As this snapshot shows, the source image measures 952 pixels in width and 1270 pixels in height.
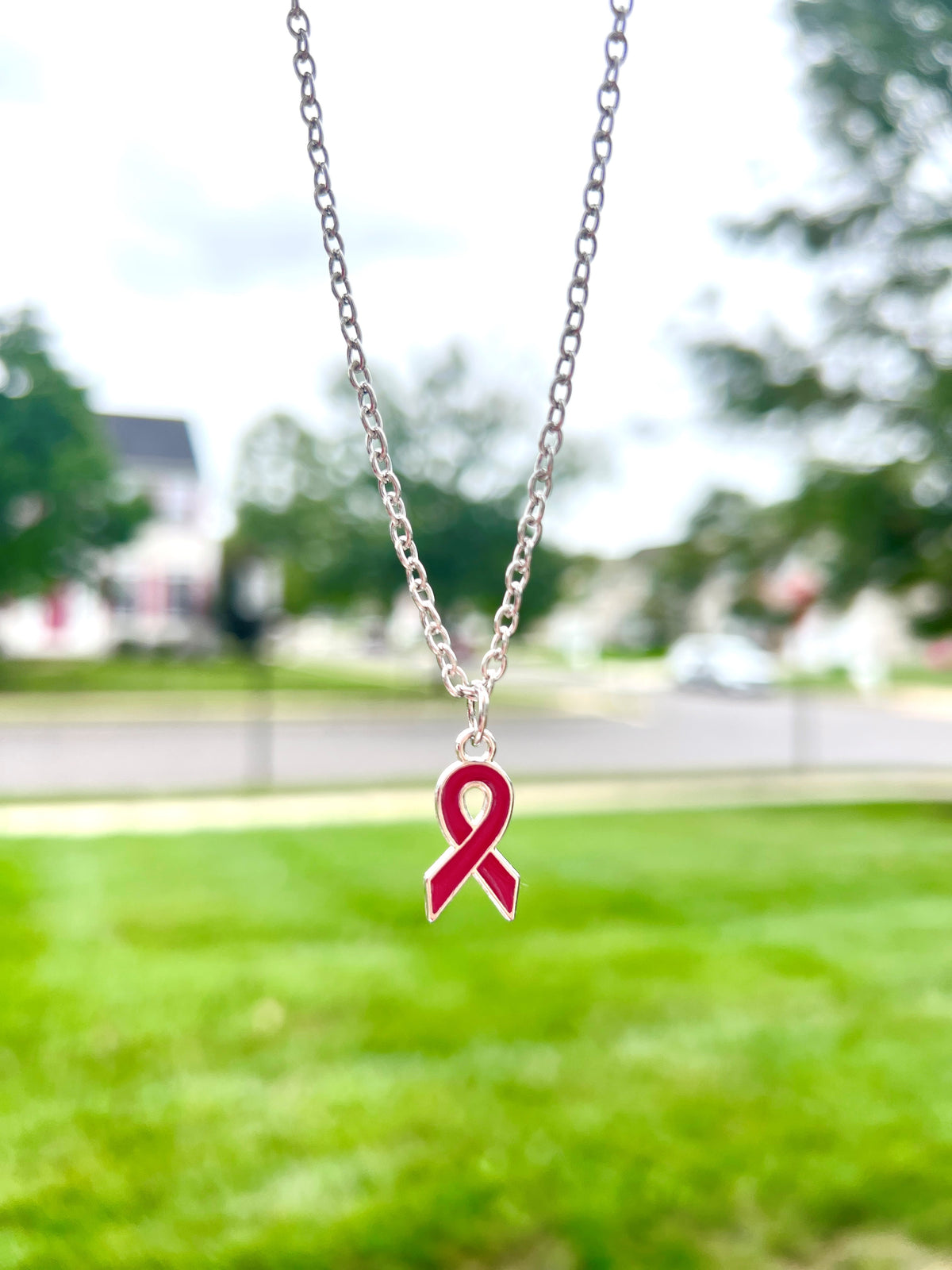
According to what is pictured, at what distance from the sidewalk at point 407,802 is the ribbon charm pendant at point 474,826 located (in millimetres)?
7438

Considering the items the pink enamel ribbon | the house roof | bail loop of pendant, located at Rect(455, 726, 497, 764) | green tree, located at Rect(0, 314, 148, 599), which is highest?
the house roof

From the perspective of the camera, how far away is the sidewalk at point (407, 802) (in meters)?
9.00

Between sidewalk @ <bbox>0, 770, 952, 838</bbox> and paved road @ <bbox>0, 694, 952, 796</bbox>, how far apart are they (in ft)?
2.67

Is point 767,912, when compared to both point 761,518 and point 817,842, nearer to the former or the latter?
point 817,842

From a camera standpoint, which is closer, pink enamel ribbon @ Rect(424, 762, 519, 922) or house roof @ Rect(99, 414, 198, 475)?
pink enamel ribbon @ Rect(424, 762, 519, 922)

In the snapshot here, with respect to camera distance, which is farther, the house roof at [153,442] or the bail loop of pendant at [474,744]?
the house roof at [153,442]

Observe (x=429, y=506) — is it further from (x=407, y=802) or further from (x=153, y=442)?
(x=153, y=442)

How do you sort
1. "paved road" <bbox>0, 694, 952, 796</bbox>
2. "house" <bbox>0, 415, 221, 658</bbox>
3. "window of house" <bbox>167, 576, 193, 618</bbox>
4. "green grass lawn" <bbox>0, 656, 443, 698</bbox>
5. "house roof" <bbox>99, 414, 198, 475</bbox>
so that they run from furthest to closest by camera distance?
"house roof" <bbox>99, 414, 198, 475</bbox>, "window of house" <bbox>167, 576, 193, 618</bbox>, "house" <bbox>0, 415, 221, 658</bbox>, "green grass lawn" <bbox>0, 656, 443, 698</bbox>, "paved road" <bbox>0, 694, 952, 796</bbox>

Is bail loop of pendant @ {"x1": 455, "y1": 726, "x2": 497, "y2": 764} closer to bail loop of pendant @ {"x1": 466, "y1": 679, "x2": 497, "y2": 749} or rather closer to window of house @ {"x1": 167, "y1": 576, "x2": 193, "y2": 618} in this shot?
bail loop of pendant @ {"x1": 466, "y1": 679, "x2": 497, "y2": 749}

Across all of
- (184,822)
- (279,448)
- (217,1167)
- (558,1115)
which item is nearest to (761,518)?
(184,822)

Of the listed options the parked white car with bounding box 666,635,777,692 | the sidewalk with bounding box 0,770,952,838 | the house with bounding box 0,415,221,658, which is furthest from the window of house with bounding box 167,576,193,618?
the sidewalk with bounding box 0,770,952,838

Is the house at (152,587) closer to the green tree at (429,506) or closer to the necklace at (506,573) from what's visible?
the green tree at (429,506)

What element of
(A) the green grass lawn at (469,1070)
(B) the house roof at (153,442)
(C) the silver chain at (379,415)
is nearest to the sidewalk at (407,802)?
(A) the green grass lawn at (469,1070)

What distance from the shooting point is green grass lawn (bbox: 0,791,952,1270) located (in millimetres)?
3232
